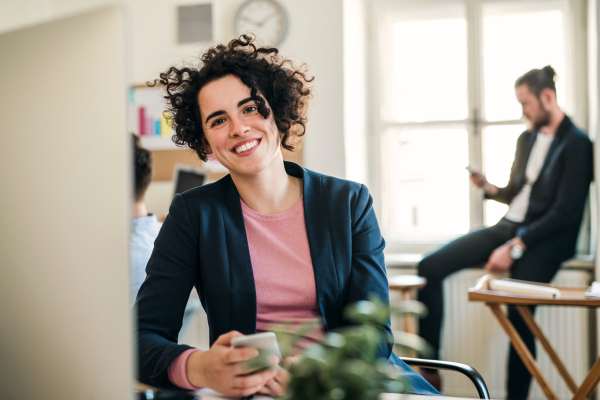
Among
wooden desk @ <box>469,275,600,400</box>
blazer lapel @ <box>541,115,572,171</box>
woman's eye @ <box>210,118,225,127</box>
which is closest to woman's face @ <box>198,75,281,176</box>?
woman's eye @ <box>210,118,225,127</box>

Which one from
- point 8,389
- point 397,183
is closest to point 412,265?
point 397,183

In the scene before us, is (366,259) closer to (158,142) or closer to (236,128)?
(236,128)

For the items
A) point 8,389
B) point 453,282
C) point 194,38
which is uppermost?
point 194,38

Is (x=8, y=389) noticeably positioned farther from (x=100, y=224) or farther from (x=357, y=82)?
(x=357, y=82)

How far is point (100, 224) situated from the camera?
54 centimetres

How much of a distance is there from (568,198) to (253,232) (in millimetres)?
2094

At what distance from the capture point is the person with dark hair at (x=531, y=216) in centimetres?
272

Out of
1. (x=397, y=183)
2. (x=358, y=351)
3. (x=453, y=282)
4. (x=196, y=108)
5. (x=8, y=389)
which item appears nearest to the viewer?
(x=358, y=351)

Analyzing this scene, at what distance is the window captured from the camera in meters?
3.33

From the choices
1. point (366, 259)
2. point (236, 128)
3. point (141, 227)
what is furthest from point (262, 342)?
→ point (141, 227)

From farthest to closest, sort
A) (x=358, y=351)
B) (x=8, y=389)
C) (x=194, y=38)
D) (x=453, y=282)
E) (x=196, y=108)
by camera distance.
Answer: (x=194, y=38) → (x=453, y=282) → (x=196, y=108) → (x=8, y=389) → (x=358, y=351)

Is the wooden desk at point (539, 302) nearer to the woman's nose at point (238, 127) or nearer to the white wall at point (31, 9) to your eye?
the woman's nose at point (238, 127)

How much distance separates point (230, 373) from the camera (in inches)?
30.2

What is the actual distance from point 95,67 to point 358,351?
0.38 meters
